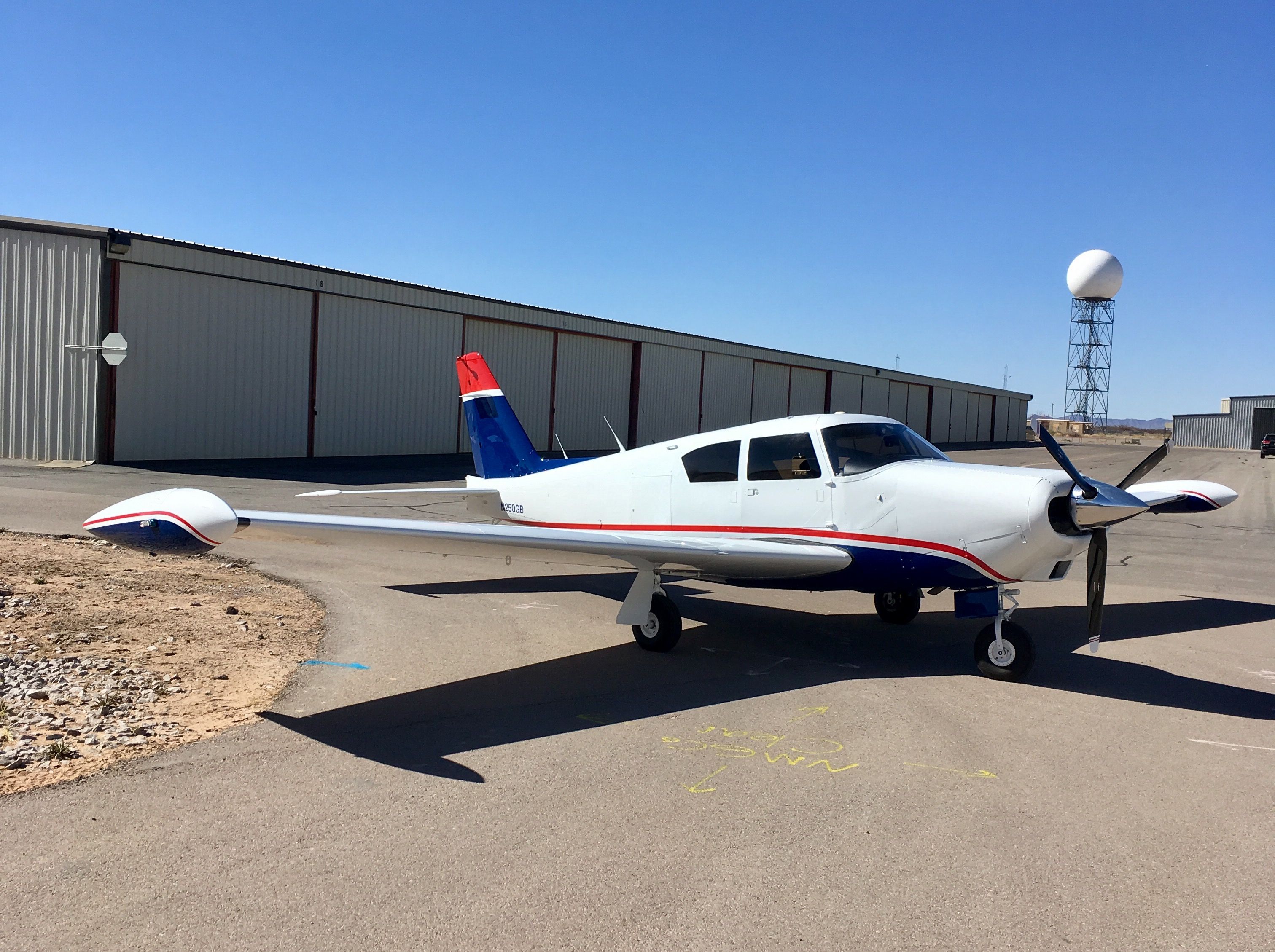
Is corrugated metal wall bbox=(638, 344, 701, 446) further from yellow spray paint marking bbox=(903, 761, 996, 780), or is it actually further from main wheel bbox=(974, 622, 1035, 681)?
yellow spray paint marking bbox=(903, 761, 996, 780)

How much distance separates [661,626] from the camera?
24.4 feet

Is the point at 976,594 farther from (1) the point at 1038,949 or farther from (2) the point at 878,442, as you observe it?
(1) the point at 1038,949

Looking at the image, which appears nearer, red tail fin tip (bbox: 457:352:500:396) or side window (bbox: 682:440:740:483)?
side window (bbox: 682:440:740:483)

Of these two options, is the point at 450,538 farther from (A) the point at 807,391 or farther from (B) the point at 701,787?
(A) the point at 807,391

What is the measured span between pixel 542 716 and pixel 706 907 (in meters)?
2.44

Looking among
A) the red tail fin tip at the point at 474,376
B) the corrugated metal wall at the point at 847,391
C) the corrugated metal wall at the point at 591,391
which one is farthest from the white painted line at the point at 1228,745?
the corrugated metal wall at the point at 847,391

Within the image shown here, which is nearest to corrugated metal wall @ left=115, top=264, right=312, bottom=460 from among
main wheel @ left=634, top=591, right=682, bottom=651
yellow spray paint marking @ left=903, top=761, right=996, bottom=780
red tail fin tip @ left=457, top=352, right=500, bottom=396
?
red tail fin tip @ left=457, top=352, right=500, bottom=396

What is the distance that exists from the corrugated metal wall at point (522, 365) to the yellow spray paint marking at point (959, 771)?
25960 millimetres

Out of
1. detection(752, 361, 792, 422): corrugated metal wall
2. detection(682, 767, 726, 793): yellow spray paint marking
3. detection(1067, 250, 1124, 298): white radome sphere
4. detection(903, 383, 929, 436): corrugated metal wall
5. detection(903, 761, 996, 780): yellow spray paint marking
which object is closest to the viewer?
detection(682, 767, 726, 793): yellow spray paint marking

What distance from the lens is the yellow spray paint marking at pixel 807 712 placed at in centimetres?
576

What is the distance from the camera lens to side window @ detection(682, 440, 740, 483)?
26.7ft

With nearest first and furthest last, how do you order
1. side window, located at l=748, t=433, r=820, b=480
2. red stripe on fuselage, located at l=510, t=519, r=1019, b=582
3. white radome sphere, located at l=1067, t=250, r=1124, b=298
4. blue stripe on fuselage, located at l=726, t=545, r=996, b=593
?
red stripe on fuselage, located at l=510, t=519, r=1019, b=582
blue stripe on fuselage, located at l=726, t=545, r=996, b=593
side window, located at l=748, t=433, r=820, b=480
white radome sphere, located at l=1067, t=250, r=1124, b=298

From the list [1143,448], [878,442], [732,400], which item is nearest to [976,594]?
[878,442]

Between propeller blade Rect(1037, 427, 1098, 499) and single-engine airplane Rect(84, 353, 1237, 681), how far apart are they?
2 centimetres
